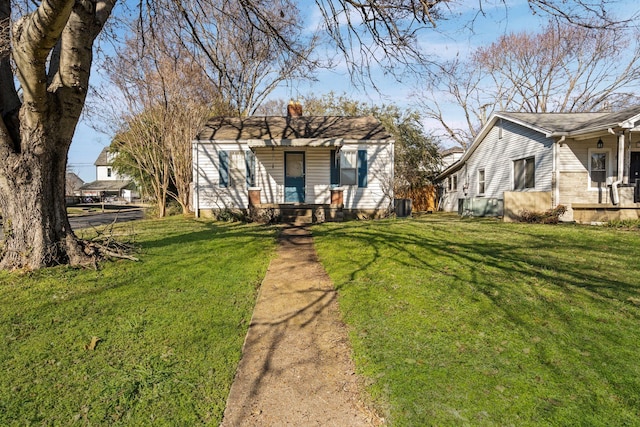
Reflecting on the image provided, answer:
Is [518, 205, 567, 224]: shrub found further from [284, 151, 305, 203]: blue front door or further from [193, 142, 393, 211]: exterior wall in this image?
[284, 151, 305, 203]: blue front door

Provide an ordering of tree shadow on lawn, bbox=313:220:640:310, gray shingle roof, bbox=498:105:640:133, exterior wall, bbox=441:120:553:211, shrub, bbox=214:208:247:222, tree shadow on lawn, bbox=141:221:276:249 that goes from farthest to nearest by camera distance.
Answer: exterior wall, bbox=441:120:553:211 < shrub, bbox=214:208:247:222 < gray shingle roof, bbox=498:105:640:133 < tree shadow on lawn, bbox=141:221:276:249 < tree shadow on lawn, bbox=313:220:640:310

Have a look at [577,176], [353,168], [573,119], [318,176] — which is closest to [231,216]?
[318,176]

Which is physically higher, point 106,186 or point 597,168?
point 106,186

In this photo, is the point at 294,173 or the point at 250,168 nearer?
the point at 250,168

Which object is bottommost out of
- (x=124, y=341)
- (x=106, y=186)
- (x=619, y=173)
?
(x=124, y=341)

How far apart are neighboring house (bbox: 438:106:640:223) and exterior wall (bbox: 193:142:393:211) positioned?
491 cm

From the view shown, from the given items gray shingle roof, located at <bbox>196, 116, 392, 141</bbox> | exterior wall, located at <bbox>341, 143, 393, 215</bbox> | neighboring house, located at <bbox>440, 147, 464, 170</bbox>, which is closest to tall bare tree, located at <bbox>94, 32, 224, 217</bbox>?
gray shingle roof, located at <bbox>196, 116, 392, 141</bbox>

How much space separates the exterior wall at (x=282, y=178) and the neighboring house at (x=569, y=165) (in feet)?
16.1

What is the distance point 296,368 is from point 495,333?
1.97m

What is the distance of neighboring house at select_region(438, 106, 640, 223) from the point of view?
12.4 m

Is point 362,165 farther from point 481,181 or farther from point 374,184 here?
point 481,181

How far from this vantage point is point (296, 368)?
10.9ft

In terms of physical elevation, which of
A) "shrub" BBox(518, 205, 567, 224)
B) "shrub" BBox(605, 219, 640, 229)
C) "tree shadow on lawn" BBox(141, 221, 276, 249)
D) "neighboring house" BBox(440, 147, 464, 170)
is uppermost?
"neighboring house" BBox(440, 147, 464, 170)

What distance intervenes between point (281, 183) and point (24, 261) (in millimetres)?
10523
